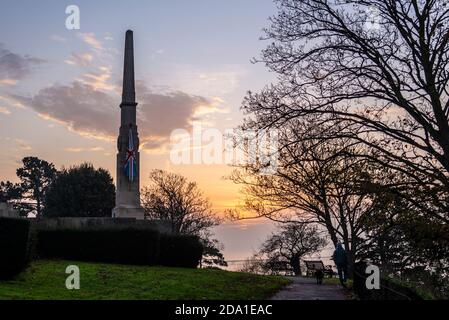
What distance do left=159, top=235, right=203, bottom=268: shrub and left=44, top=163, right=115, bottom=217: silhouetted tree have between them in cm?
1812

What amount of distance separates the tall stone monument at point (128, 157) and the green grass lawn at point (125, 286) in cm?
960

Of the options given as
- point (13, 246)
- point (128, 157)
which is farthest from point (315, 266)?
point (13, 246)

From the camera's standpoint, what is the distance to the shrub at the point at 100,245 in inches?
941

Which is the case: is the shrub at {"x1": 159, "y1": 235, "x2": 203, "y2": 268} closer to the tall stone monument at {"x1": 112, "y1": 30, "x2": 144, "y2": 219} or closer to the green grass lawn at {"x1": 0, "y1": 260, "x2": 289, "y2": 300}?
the tall stone monument at {"x1": 112, "y1": 30, "x2": 144, "y2": 219}

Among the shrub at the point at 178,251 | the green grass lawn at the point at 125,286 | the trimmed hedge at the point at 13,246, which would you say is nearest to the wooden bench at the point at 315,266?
the shrub at the point at 178,251

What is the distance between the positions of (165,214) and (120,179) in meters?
24.7

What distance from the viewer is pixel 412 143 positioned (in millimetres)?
13367

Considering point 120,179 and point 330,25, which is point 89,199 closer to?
point 120,179

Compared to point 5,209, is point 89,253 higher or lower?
lower

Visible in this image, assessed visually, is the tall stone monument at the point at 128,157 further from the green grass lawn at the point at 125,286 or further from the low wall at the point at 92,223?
the green grass lawn at the point at 125,286

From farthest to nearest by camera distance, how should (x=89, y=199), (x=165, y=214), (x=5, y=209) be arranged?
(x=165, y=214), (x=89, y=199), (x=5, y=209)

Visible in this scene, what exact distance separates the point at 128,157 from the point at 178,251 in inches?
268

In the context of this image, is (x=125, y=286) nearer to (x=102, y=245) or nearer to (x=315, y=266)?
(x=102, y=245)
